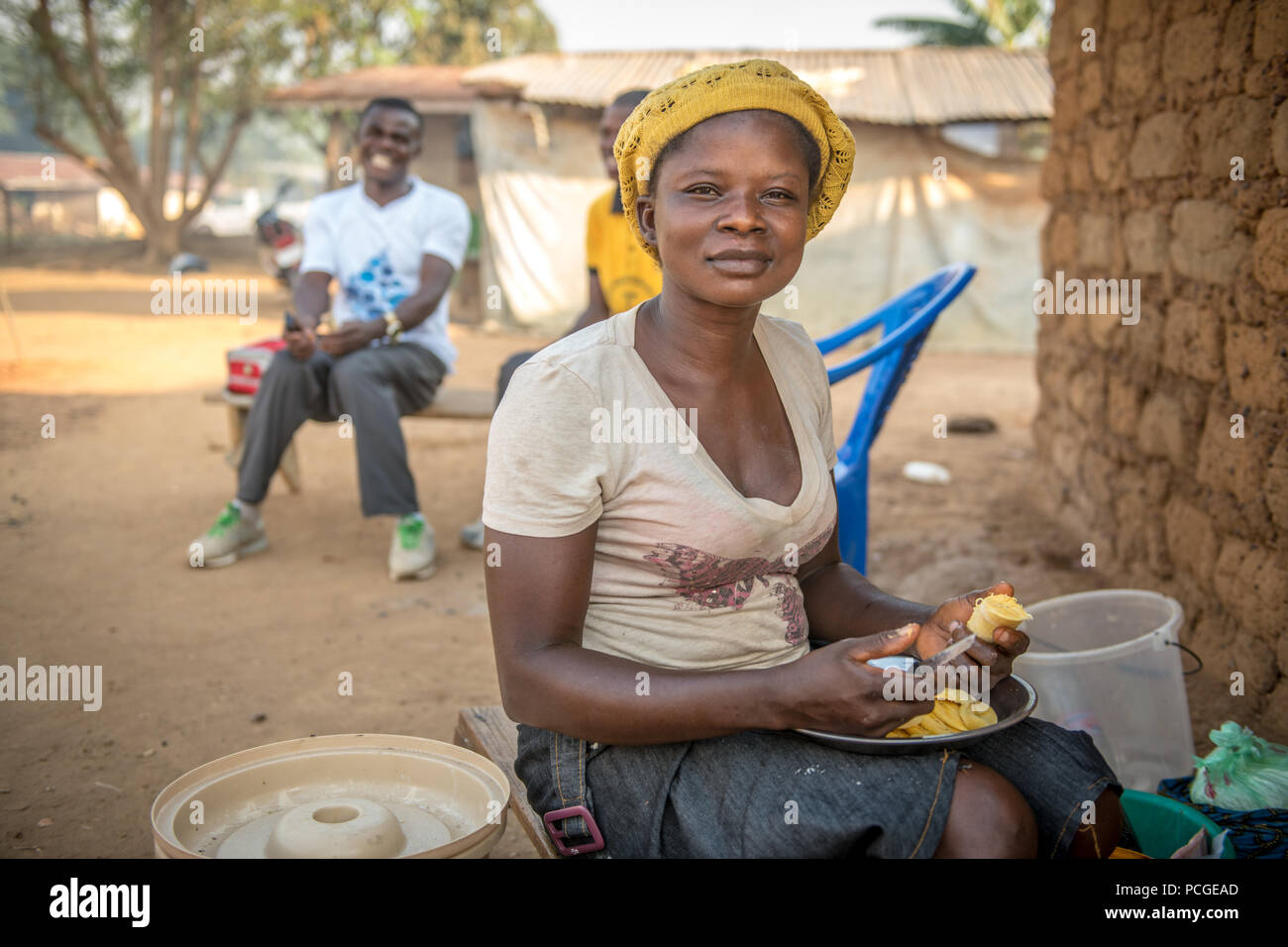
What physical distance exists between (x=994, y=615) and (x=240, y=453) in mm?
4600

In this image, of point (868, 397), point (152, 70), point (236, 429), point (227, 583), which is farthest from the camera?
point (152, 70)

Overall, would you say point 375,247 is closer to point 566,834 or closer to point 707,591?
point 707,591

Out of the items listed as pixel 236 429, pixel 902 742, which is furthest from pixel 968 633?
pixel 236 429

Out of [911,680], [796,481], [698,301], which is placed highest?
[698,301]

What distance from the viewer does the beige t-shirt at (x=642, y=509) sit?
65.9 inches

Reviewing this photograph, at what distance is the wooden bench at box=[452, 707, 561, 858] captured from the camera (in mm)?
1940

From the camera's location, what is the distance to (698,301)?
1870 millimetres

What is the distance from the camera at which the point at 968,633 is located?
180 cm

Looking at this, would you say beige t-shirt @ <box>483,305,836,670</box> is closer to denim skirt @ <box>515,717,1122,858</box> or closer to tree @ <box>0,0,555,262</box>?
denim skirt @ <box>515,717,1122,858</box>

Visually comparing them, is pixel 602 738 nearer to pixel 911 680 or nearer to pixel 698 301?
pixel 911 680

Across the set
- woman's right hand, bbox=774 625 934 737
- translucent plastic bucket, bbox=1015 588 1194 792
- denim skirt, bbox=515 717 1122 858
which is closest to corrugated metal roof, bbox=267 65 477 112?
translucent plastic bucket, bbox=1015 588 1194 792

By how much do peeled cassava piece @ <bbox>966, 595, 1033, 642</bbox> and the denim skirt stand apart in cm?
21
